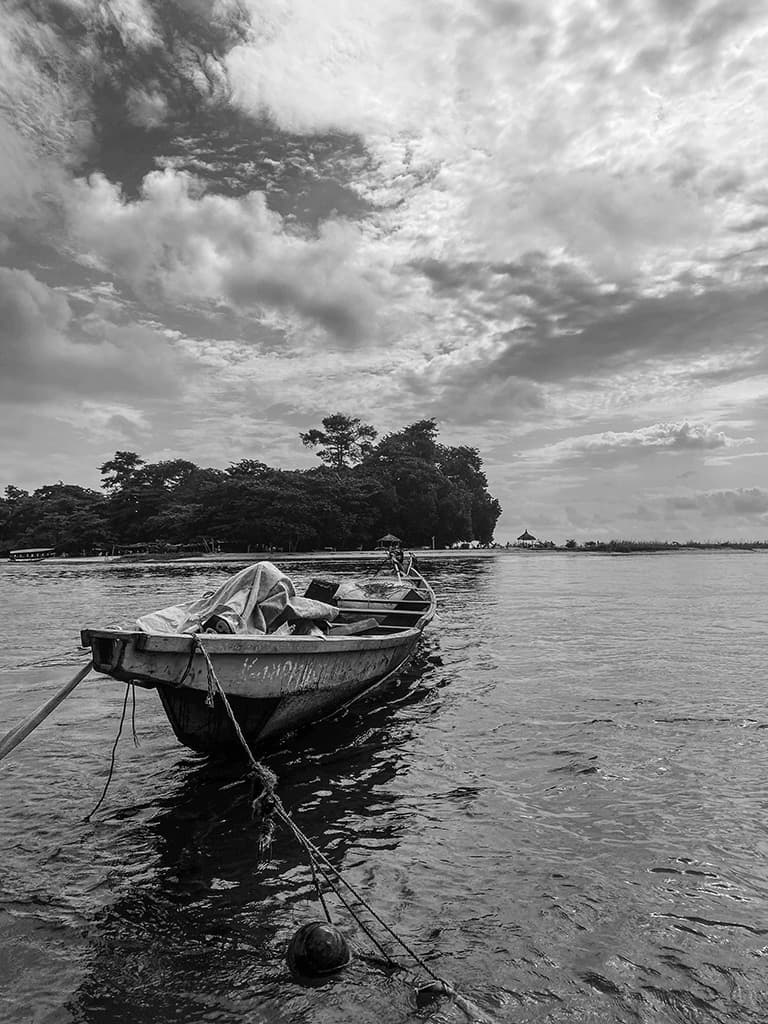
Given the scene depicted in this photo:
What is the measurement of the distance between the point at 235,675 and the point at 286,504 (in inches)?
2324

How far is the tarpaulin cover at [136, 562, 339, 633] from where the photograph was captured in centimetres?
705

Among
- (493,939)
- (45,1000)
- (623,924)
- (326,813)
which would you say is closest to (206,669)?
(326,813)

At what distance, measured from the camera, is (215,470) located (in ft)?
279

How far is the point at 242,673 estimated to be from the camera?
242 inches

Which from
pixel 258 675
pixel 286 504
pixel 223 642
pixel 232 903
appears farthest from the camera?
pixel 286 504

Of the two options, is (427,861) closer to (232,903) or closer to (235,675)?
(232,903)

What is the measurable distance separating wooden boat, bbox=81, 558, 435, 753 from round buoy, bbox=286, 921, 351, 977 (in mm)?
2175

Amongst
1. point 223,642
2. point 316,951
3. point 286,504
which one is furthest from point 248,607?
point 286,504

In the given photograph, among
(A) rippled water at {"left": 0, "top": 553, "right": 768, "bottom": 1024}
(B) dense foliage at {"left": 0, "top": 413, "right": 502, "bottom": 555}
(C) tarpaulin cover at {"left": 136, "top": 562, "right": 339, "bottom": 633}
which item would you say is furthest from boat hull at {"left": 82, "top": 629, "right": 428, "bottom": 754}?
(B) dense foliage at {"left": 0, "top": 413, "right": 502, "bottom": 555}

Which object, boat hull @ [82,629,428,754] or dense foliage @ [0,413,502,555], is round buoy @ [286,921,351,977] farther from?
dense foliage @ [0,413,502,555]

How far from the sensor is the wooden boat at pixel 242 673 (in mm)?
5414

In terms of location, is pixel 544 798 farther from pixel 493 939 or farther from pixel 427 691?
pixel 427 691

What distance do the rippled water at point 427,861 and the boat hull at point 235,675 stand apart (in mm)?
551

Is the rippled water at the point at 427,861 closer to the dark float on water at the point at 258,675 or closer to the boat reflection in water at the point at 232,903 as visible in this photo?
the boat reflection in water at the point at 232,903
